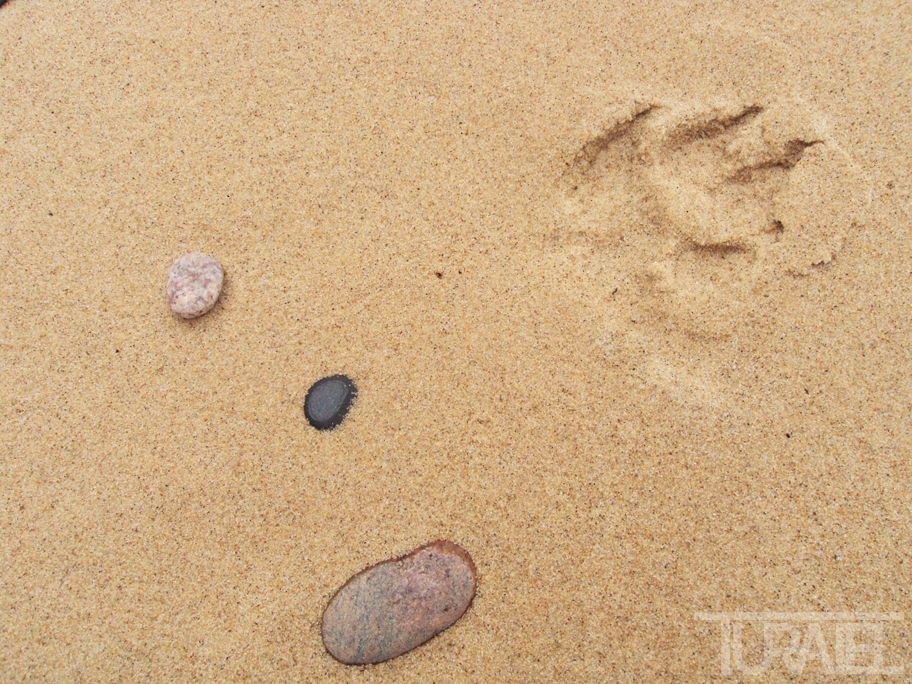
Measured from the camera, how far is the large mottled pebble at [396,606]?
5.67 ft

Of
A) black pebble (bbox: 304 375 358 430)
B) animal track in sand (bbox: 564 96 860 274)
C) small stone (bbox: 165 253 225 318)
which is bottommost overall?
black pebble (bbox: 304 375 358 430)

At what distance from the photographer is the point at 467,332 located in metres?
2.03

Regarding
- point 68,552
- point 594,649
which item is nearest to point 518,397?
point 594,649

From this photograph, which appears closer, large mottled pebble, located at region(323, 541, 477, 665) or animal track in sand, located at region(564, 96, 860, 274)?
large mottled pebble, located at region(323, 541, 477, 665)

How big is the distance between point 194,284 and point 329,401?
68cm

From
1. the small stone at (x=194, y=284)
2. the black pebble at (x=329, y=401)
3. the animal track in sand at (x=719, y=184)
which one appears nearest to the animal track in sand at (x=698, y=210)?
the animal track in sand at (x=719, y=184)

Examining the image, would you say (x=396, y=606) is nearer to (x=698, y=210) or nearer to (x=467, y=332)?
(x=467, y=332)

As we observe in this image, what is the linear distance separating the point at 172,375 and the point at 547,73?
188 centimetres

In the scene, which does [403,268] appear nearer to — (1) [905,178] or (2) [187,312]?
(2) [187,312]

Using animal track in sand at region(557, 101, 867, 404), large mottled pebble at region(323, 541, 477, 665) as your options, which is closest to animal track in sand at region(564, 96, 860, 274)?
animal track in sand at region(557, 101, 867, 404)

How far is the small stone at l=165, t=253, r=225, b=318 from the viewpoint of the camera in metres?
2.05

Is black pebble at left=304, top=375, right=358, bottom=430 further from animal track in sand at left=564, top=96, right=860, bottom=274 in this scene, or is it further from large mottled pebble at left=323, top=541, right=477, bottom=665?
Answer: animal track in sand at left=564, top=96, right=860, bottom=274

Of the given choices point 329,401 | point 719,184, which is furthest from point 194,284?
point 719,184

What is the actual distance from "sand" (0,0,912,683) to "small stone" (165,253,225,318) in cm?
6
